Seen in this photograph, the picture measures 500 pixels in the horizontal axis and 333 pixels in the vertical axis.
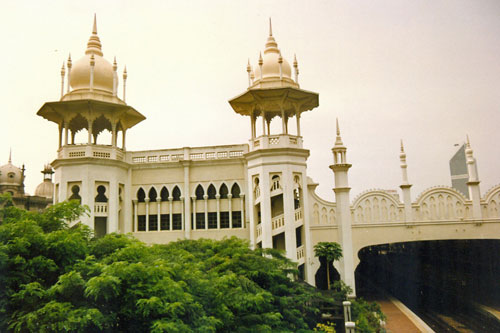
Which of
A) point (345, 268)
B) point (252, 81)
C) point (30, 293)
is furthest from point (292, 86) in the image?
point (30, 293)

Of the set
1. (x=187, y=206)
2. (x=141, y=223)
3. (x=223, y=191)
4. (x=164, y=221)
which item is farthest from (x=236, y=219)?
(x=141, y=223)

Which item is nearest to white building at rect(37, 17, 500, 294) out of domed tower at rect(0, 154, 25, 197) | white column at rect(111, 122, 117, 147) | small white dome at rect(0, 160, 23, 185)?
white column at rect(111, 122, 117, 147)

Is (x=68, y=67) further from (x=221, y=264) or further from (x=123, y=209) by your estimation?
(x=221, y=264)

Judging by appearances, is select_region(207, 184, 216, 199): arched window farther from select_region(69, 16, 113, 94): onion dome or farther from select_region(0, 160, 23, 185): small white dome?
select_region(0, 160, 23, 185): small white dome

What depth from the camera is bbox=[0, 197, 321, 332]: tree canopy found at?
28.9ft

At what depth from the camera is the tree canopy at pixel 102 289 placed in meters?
8.81

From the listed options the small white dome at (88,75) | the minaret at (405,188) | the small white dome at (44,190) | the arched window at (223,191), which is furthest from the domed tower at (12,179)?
the minaret at (405,188)

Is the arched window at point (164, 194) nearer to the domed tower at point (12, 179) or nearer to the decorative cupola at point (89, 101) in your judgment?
the decorative cupola at point (89, 101)

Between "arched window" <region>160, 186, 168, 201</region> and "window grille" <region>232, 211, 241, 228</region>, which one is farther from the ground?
"arched window" <region>160, 186, 168, 201</region>

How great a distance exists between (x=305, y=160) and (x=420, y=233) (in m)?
7.48

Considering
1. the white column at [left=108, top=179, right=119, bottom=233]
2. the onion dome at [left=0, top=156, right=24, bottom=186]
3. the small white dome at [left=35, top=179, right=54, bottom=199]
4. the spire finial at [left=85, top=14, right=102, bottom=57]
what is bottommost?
the white column at [left=108, top=179, right=119, bottom=233]

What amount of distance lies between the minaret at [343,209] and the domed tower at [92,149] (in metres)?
11.8

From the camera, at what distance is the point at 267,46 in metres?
23.6

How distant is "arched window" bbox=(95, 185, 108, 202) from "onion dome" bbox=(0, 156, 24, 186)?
25.8 m
